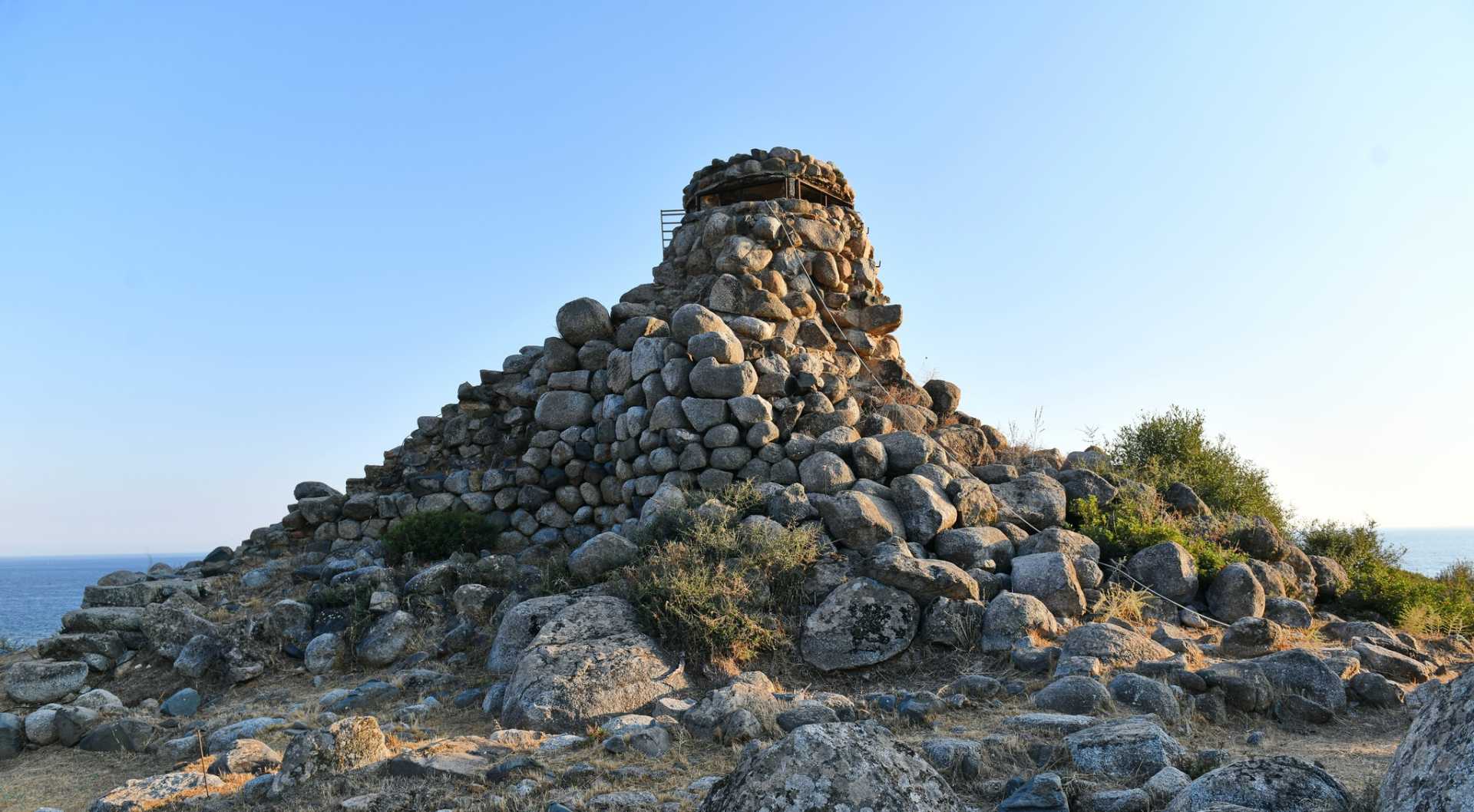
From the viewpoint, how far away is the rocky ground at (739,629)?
5.14m

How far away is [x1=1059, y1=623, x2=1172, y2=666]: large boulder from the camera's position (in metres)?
7.82

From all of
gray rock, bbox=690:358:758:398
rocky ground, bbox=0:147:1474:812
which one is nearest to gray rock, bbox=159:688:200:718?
rocky ground, bbox=0:147:1474:812

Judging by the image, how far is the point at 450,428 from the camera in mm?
14359

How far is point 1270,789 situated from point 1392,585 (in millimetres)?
9425

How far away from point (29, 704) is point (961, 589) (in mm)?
8975

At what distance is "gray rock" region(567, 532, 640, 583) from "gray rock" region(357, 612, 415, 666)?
177 centimetres

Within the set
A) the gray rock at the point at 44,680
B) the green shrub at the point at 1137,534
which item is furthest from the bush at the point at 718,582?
the gray rock at the point at 44,680

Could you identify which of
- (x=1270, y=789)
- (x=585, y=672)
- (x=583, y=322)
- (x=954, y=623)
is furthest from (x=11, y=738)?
(x=1270, y=789)

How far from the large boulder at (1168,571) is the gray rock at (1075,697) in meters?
3.63

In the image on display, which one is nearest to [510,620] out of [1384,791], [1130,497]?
[1384,791]

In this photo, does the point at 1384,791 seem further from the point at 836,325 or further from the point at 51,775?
the point at 836,325

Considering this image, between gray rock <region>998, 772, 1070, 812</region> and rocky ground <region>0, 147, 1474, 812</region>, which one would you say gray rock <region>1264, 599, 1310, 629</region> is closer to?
rocky ground <region>0, 147, 1474, 812</region>

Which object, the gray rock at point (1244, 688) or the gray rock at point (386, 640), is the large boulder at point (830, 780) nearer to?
the gray rock at point (1244, 688)

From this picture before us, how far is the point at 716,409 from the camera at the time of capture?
449 inches
